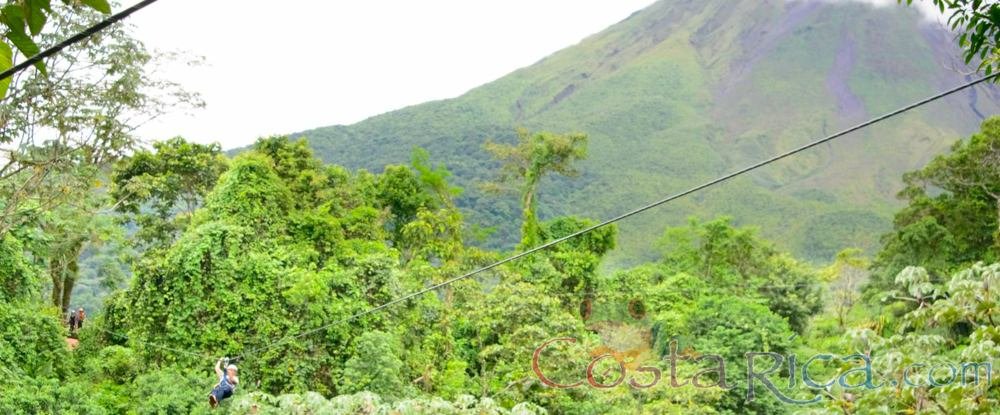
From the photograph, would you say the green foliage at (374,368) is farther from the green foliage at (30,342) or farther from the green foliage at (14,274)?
the green foliage at (14,274)

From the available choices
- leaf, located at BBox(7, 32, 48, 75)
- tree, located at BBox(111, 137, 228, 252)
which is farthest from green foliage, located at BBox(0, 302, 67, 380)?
leaf, located at BBox(7, 32, 48, 75)

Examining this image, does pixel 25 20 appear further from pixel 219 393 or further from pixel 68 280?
pixel 68 280

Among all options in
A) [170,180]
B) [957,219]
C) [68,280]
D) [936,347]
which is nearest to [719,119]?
[957,219]

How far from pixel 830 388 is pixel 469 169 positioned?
2134 inches

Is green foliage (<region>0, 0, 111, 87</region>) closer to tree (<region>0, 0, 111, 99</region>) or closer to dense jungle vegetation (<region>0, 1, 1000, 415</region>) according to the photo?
tree (<region>0, 0, 111, 99</region>)

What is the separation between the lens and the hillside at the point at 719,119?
58250 mm

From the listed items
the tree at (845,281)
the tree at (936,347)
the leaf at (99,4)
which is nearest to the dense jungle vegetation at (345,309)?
the tree at (936,347)

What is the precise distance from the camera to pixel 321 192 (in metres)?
17.3

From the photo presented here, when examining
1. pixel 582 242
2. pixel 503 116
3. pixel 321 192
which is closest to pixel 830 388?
pixel 321 192

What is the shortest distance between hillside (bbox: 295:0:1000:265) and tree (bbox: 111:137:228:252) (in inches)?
1024

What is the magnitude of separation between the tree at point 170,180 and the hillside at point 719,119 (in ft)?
85.4

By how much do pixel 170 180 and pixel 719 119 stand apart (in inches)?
2920

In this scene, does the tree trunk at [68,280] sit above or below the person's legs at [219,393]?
above

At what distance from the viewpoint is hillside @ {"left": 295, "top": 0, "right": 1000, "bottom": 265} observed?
58.2 m
